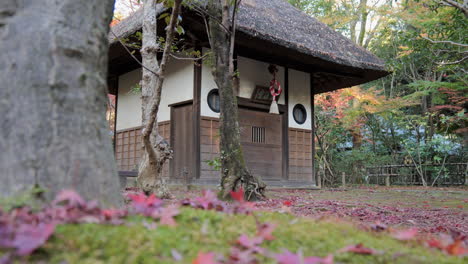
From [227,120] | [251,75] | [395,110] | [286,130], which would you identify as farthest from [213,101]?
[395,110]

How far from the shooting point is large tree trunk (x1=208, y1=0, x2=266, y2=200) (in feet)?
16.3

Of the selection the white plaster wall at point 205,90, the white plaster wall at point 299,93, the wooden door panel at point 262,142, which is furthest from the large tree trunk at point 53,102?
the white plaster wall at point 299,93

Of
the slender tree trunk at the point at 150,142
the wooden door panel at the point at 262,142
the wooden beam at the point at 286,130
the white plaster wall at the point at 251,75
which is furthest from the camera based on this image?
the wooden beam at the point at 286,130

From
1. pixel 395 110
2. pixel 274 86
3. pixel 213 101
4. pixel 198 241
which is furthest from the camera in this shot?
pixel 395 110

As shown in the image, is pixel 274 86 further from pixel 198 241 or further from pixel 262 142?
pixel 198 241

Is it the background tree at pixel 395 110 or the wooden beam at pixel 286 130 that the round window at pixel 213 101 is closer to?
the wooden beam at pixel 286 130

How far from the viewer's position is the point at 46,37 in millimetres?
1553

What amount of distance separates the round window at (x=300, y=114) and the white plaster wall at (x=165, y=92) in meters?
3.35

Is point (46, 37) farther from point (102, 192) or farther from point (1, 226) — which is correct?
point (1, 226)

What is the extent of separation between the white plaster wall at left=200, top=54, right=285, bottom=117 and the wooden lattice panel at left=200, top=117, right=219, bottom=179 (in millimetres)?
193

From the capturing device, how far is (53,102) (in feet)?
4.89

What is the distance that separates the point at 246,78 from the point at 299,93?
6.51 feet

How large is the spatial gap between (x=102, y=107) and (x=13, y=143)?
382 mm

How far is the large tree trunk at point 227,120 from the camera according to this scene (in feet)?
16.3
